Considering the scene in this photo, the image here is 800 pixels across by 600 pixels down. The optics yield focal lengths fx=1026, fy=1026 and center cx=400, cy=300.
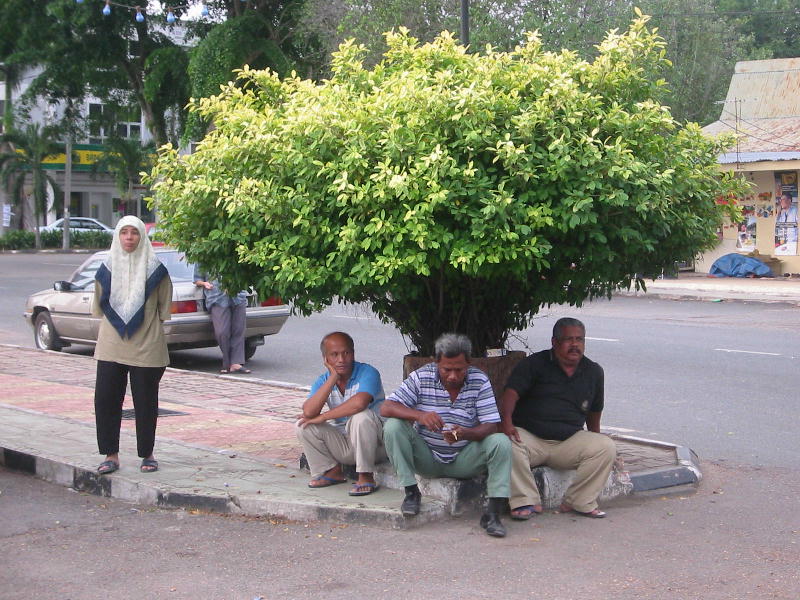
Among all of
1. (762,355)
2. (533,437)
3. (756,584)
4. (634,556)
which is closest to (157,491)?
(533,437)

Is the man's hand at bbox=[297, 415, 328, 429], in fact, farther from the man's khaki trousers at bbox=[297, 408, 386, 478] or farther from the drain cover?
the drain cover

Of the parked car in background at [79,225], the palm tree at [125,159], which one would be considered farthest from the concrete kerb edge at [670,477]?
the parked car in background at [79,225]

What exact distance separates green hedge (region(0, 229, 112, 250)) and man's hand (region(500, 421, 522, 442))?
4472 cm

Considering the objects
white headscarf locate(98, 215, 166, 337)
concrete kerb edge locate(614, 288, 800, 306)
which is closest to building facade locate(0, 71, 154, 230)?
concrete kerb edge locate(614, 288, 800, 306)

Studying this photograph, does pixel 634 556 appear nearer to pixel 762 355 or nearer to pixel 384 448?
pixel 384 448

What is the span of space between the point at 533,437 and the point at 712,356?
761 cm

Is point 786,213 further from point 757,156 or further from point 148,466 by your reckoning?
point 148,466

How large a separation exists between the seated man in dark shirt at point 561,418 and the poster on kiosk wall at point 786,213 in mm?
22645

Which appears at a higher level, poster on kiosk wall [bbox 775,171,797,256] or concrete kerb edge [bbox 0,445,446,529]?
poster on kiosk wall [bbox 775,171,797,256]

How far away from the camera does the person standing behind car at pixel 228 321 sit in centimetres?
1230

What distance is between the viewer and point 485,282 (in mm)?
6590

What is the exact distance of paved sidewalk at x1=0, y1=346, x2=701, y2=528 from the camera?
6.13 m

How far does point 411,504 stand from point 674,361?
783cm

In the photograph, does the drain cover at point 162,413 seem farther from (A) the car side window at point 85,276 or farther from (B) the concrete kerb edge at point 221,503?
(A) the car side window at point 85,276
